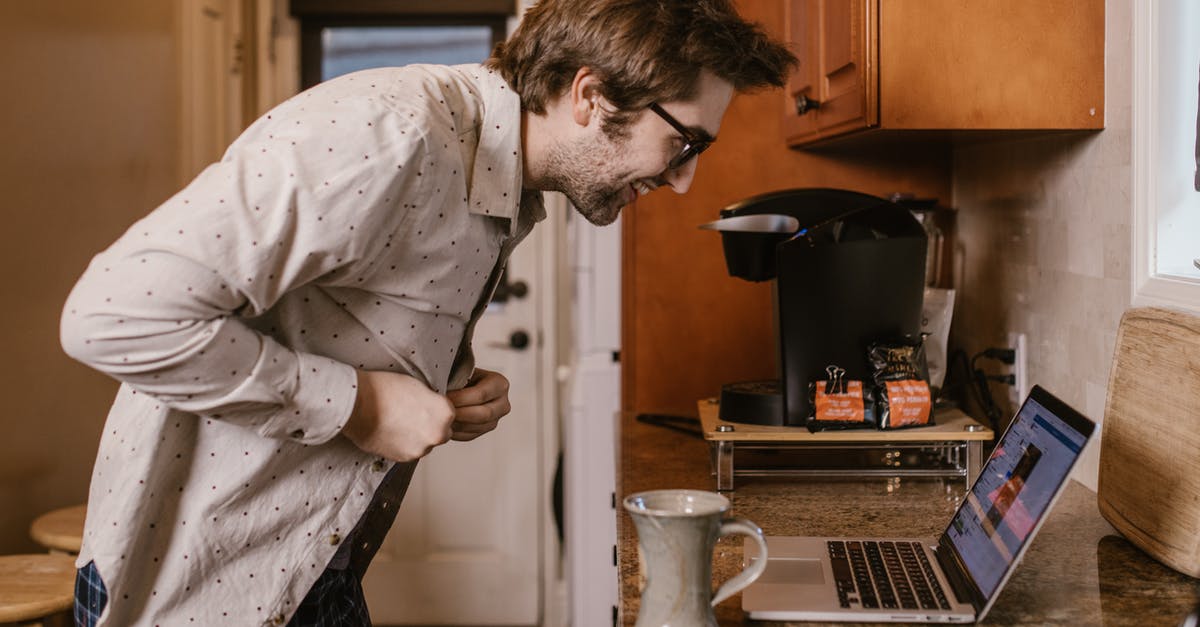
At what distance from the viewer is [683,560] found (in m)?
0.86

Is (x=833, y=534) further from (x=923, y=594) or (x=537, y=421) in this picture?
(x=537, y=421)

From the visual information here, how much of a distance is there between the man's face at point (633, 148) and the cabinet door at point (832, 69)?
0.34 meters

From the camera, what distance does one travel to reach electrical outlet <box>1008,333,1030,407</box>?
1750mm

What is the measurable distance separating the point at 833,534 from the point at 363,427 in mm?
595

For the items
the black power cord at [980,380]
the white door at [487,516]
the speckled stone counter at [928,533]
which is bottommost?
the white door at [487,516]

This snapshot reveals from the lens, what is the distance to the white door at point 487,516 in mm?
3457

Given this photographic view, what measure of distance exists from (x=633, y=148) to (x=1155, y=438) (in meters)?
0.67

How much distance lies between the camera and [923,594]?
102cm

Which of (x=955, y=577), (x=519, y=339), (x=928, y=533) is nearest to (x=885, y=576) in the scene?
(x=955, y=577)

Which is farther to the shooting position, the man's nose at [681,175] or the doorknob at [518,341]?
the doorknob at [518,341]

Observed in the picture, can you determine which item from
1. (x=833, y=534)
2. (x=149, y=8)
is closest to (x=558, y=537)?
(x=149, y=8)

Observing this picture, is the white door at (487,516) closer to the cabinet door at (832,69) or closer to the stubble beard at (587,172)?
the cabinet door at (832,69)

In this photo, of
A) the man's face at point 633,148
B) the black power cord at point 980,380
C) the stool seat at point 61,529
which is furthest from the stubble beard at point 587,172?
the stool seat at point 61,529

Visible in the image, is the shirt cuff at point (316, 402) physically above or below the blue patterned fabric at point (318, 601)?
above
